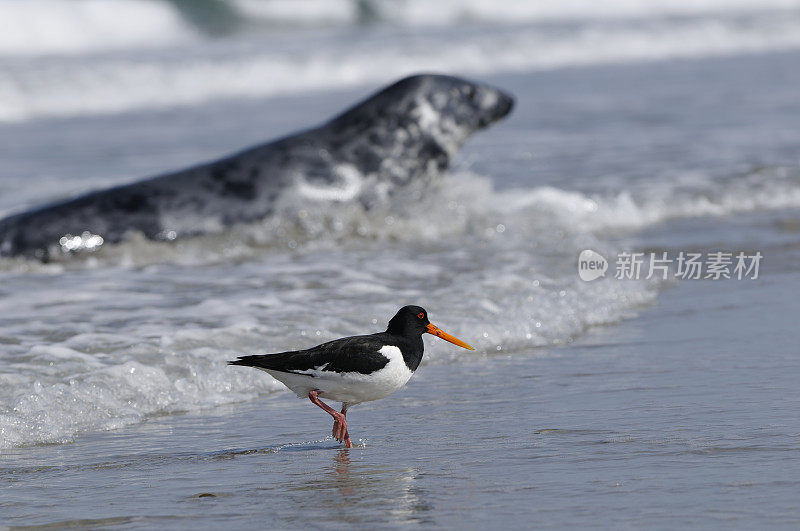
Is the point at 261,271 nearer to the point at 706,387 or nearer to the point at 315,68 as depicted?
the point at 706,387

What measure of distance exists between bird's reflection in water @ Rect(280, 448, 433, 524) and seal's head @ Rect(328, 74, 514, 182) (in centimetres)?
532

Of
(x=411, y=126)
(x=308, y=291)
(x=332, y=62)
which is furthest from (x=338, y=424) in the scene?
(x=332, y=62)

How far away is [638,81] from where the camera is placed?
65.6 feet

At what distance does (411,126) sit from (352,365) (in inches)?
219

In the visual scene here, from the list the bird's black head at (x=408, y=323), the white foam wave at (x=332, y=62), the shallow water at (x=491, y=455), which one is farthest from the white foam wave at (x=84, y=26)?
the bird's black head at (x=408, y=323)

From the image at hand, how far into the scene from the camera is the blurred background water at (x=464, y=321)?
3738 mm

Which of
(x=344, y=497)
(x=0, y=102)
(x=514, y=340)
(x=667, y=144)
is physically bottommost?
→ (x=344, y=497)

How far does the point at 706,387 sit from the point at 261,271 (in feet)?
11.6

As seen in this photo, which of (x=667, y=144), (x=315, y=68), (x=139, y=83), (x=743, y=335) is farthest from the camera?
(x=315, y=68)

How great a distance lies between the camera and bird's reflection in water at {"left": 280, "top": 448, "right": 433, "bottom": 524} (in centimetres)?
338

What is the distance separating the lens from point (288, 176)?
29.2ft

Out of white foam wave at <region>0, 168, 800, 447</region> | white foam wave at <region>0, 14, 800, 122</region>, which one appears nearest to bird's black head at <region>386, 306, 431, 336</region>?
white foam wave at <region>0, 168, 800, 447</region>

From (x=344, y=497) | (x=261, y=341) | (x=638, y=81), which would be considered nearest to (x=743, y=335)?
(x=261, y=341)

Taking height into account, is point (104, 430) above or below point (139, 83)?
below
